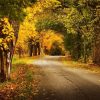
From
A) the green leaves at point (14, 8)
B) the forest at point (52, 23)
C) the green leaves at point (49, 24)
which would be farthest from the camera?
the green leaves at point (49, 24)

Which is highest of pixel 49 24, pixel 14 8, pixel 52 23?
pixel 52 23

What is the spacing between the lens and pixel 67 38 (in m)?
57.8

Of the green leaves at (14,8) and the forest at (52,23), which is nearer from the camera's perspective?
the green leaves at (14,8)

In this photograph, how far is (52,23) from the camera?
53.9 meters

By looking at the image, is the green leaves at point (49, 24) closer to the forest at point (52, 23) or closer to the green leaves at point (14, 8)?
the forest at point (52, 23)

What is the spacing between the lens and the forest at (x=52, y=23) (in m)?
12.7

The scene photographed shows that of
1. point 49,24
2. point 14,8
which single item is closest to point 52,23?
point 49,24

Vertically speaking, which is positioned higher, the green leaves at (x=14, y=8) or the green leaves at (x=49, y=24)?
the green leaves at (x=49, y=24)

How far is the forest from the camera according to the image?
1271 cm

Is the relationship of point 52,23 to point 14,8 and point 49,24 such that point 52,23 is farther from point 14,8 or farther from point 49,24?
point 14,8

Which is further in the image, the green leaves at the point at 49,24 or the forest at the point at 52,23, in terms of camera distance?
the green leaves at the point at 49,24

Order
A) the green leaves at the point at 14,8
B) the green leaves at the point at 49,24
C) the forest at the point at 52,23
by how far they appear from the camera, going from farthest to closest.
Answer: the green leaves at the point at 49,24
the forest at the point at 52,23
the green leaves at the point at 14,8

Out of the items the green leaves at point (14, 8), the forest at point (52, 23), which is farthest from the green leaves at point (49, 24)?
the green leaves at point (14, 8)

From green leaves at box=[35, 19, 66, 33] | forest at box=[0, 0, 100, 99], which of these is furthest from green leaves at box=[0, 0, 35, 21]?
green leaves at box=[35, 19, 66, 33]
